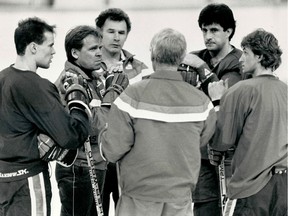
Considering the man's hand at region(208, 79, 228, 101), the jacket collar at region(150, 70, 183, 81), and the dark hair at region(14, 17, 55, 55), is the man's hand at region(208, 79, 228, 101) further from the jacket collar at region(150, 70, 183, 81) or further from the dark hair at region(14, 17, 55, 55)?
the dark hair at region(14, 17, 55, 55)

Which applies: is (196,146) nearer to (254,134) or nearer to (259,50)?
(254,134)

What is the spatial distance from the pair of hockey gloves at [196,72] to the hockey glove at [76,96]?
585 millimetres

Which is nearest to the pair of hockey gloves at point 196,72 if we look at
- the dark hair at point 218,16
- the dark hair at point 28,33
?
the dark hair at point 218,16

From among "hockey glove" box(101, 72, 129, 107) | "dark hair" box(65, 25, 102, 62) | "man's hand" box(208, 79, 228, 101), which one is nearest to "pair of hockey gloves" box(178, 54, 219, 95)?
"man's hand" box(208, 79, 228, 101)

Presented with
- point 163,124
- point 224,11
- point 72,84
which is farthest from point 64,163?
point 224,11

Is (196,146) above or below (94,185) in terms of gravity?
above

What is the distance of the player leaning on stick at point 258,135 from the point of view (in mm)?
2520

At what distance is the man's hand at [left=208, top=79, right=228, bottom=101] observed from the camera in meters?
2.81

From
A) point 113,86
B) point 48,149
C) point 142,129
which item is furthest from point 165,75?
point 48,149

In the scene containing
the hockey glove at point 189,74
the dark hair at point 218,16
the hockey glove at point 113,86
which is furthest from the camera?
the dark hair at point 218,16

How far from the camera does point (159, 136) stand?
7.70ft

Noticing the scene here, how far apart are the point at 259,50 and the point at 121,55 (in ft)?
3.17

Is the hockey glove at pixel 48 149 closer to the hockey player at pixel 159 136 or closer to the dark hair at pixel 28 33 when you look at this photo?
the hockey player at pixel 159 136

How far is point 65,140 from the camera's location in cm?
254
